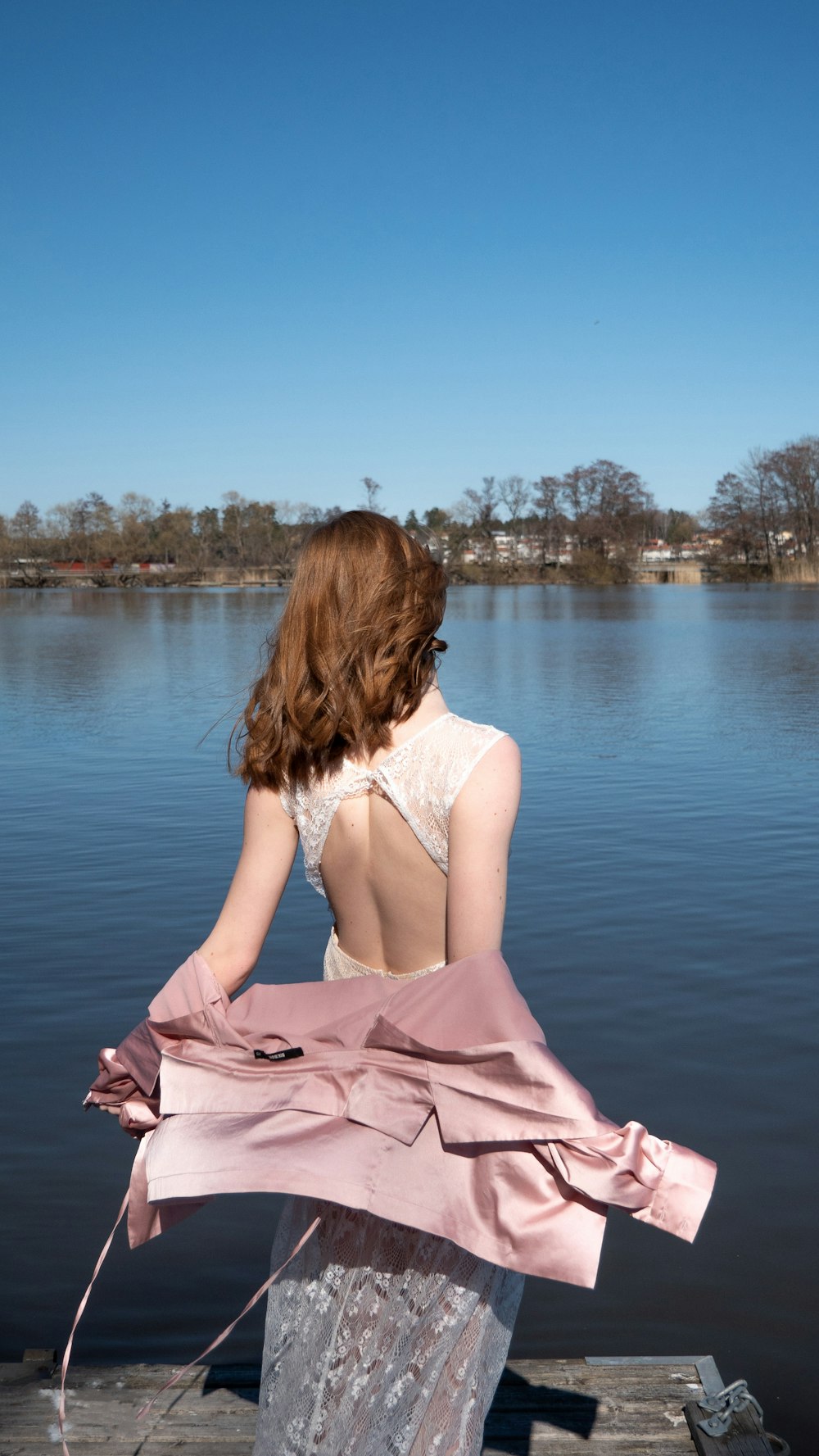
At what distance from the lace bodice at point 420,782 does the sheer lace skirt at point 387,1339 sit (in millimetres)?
579

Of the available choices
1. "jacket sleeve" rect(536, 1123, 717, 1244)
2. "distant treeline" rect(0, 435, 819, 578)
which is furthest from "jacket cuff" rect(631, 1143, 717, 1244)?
"distant treeline" rect(0, 435, 819, 578)

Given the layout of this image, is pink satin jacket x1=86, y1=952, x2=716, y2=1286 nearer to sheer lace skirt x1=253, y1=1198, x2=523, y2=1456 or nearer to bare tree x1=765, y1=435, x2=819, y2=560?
sheer lace skirt x1=253, y1=1198, x2=523, y2=1456

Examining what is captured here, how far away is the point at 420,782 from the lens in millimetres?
1909

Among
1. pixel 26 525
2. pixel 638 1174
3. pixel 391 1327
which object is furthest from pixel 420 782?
pixel 26 525

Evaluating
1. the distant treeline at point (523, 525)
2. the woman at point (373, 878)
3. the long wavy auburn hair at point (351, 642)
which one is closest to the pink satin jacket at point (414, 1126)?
the woman at point (373, 878)

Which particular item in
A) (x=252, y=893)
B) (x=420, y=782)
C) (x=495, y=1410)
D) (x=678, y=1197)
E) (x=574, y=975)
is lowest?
(x=574, y=975)

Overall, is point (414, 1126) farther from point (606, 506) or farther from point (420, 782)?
point (606, 506)

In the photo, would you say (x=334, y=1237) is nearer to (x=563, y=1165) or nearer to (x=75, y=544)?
(x=563, y=1165)

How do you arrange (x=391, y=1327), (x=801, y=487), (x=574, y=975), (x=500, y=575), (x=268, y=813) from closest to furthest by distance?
1. (x=391, y=1327)
2. (x=268, y=813)
3. (x=574, y=975)
4. (x=801, y=487)
5. (x=500, y=575)

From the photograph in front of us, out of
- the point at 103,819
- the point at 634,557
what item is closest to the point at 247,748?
the point at 103,819

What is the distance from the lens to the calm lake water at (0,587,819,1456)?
4.05 m

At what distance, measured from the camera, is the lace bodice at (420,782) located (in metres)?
1.89

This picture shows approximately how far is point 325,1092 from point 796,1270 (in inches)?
121

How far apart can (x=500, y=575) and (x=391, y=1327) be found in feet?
329
